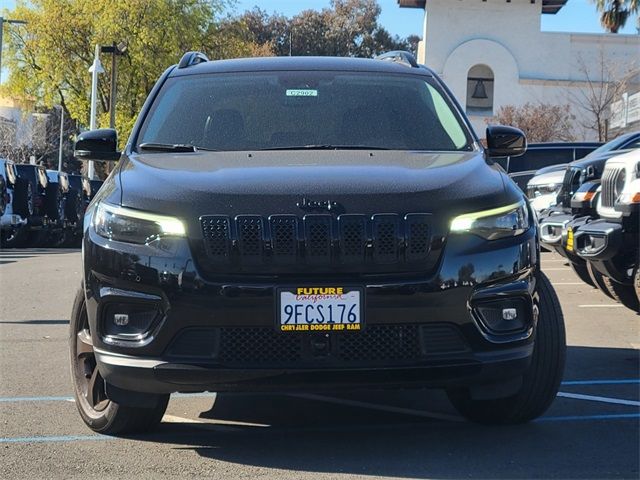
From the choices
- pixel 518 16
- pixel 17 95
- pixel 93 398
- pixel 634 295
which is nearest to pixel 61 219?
pixel 634 295

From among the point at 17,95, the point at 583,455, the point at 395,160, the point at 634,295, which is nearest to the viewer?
the point at 583,455

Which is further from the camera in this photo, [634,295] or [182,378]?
[634,295]

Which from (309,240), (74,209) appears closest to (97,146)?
(309,240)

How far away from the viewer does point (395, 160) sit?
4785 millimetres

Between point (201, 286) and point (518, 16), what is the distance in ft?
163

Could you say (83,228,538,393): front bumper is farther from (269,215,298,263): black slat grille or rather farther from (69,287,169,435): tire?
(69,287,169,435): tire

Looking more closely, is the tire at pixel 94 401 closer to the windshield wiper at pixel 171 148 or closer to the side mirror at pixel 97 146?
the windshield wiper at pixel 171 148

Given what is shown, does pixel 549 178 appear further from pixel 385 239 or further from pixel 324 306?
pixel 324 306

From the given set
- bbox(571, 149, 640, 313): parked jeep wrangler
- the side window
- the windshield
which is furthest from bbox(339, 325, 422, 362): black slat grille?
bbox(571, 149, 640, 313): parked jeep wrangler

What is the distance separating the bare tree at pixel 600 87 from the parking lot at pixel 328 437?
37.0 metres

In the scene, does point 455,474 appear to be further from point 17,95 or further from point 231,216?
point 17,95

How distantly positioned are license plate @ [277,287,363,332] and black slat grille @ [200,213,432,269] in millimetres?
119

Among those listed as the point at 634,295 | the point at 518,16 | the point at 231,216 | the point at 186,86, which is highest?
the point at 518,16

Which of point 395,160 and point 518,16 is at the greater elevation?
point 518,16
